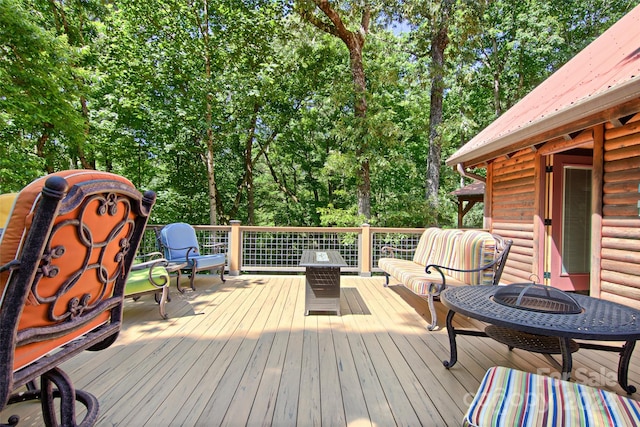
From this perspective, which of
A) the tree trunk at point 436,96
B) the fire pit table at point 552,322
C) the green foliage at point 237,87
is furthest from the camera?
the tree trunk at point 436,96

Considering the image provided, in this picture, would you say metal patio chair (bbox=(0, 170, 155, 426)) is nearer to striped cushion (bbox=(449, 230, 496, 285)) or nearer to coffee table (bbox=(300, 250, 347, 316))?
coffee table (bbox=(300, 250, 347, 316))

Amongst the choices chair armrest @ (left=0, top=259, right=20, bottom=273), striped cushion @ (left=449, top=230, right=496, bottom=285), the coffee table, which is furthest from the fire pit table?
chair armrest @ (left=0, top=259, right=20, bottom=273)

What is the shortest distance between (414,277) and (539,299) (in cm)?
152

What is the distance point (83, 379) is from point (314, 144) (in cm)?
1141

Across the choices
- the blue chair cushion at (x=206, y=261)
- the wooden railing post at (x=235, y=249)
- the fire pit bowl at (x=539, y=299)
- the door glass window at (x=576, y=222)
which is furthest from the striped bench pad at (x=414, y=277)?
the wooden railing post at (x=235, y=249)

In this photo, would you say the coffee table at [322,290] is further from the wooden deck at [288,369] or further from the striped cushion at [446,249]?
the striped cushion at [446,249]

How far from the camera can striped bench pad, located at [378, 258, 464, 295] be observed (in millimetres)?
3334

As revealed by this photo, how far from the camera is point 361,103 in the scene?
27.6ft

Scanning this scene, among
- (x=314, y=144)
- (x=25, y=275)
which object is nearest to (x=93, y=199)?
(x=25, y=275)

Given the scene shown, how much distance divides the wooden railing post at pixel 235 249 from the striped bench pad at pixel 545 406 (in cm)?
522

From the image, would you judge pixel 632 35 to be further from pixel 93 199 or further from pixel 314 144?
pixel 314 144

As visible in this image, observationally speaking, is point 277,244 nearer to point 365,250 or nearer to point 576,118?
point 365,250

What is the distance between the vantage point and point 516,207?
5289 mm

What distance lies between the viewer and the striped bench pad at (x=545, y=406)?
3.71 ft
